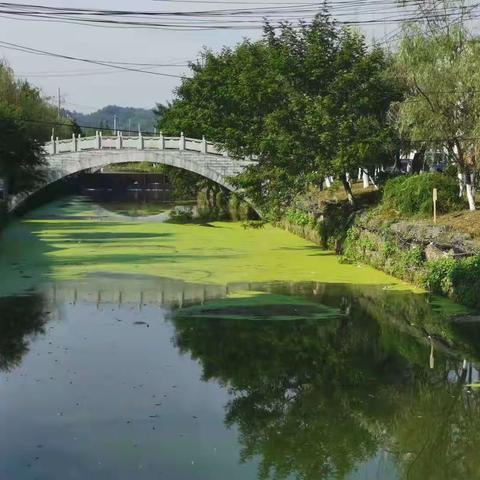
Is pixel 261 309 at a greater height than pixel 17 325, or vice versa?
pixel 261 309

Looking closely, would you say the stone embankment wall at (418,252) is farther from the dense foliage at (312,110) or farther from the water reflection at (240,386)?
the dense foliage at (312,110)

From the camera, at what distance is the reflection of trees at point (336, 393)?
8.14 metres

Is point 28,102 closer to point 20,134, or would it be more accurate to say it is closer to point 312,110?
point 20,134

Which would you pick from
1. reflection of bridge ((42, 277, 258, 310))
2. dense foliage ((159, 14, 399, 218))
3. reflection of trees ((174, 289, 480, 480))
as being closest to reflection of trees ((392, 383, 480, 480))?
reflection of trees ((174, 289, 480, 480))

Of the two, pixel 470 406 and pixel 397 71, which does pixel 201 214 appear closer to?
pixel 397 71

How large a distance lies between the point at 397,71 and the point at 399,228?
5.71 meters

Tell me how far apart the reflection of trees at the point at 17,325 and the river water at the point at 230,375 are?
48 mm

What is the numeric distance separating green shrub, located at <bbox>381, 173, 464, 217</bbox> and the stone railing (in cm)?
1658

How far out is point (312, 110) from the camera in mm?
21953

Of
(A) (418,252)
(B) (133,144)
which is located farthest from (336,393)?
(B) (133,144)

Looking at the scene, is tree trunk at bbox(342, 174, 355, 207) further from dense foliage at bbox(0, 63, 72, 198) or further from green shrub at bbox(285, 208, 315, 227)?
dense foliage at bbox(0, 63, 72, 198)

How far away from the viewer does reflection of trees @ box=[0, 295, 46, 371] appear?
11.8 meters

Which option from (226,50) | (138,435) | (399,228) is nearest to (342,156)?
(399,228)

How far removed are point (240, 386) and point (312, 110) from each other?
12.7 metres
